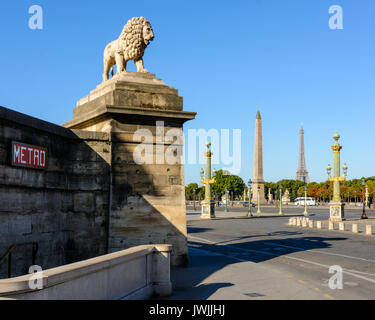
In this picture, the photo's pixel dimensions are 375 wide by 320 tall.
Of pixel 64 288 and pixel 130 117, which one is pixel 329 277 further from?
pixel 64 288

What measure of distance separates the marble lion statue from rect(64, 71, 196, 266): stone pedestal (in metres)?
0.88

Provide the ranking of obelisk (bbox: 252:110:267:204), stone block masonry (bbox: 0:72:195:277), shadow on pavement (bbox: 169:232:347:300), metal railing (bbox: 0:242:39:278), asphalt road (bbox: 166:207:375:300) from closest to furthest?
metal railing (bbox: 0:242:39:278), asphalt road (bbox: 166:207:375:300), shadow on pavement (bbox: 169:232:347:300), stone block masonry (bbox: 0:72:195:277), obelisk (bbox: 252:110:267:204)

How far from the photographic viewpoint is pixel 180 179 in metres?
12.6

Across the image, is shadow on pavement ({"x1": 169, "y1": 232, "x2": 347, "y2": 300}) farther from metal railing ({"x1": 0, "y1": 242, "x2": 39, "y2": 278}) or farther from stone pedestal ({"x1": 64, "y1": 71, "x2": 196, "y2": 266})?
metal railing ({"x1": 0, "y1": 242, "x2": 39, "y2": 278})

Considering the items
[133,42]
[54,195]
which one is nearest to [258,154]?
[133,42]

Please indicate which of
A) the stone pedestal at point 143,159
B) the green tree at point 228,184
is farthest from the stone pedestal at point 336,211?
the green tree at point 228,184

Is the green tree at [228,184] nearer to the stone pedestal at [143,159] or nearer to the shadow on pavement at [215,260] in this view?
the shadow on pavement at [215,260]

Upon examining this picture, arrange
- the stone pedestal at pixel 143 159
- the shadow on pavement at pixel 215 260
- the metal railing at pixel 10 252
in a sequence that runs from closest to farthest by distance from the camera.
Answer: the metal railing at pixel 10 252
the shadow on pavement at pixel 215 260
the stone pedestal at pixel 143 159

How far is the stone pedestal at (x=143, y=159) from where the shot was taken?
38.8 ft

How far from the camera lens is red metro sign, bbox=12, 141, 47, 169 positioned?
9.01 m

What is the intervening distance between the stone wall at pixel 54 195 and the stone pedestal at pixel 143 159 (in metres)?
0.37

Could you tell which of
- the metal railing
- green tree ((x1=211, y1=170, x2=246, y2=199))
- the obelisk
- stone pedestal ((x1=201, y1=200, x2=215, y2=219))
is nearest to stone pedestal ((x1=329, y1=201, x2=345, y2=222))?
stone pedestal ((x1=201, y1=200, x2=215, y2=219))
